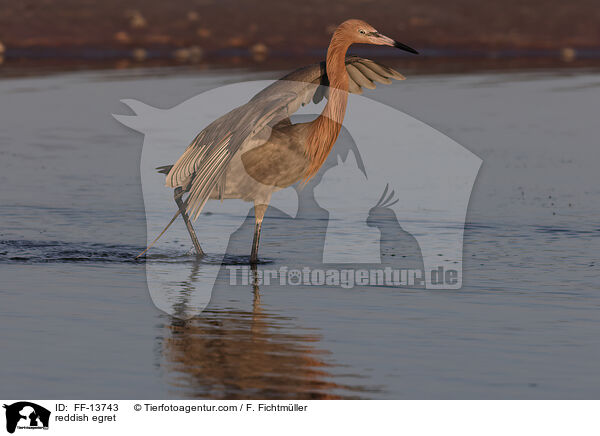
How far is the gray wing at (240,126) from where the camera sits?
9.63 metres

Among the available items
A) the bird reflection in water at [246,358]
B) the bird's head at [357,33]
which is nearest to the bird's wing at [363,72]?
the bird's head at [357,33]

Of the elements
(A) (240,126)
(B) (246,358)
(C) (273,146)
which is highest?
(A) (240,126)

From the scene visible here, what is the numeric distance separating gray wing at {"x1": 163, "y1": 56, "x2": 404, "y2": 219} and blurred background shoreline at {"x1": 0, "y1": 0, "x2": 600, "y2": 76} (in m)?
24.3

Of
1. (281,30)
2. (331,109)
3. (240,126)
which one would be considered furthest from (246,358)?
(281,30)

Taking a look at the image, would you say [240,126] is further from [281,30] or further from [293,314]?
[281,30]

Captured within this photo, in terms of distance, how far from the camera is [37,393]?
6.68 m

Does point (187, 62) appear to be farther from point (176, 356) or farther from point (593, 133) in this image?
point (176, 356)

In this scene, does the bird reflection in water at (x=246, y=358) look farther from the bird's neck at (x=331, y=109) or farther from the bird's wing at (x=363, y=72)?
the bird's wing at (x=363, y=72)

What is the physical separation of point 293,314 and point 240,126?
5.94 ft

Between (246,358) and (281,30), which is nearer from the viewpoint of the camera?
(246,358)

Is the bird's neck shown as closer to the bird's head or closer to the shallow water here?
the bird's head

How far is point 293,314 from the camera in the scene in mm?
8688

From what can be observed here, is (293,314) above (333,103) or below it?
below

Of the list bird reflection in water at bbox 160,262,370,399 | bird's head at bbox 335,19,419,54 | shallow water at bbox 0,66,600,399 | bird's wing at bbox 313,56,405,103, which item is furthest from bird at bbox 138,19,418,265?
bird reflection in water at bbox 160,262,370,399
